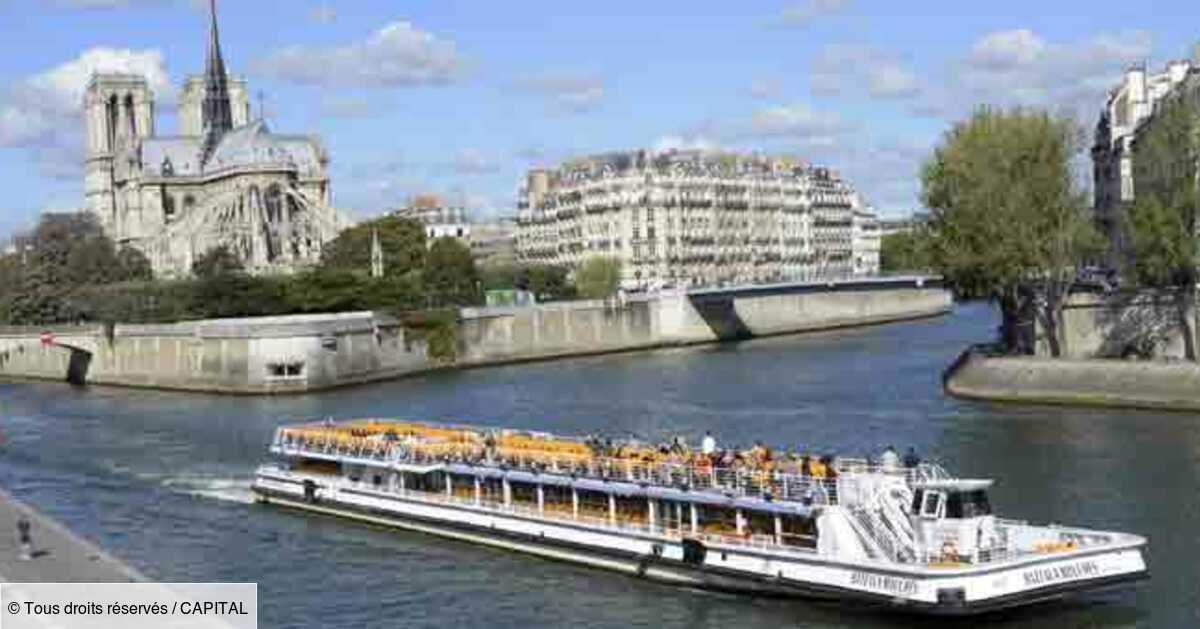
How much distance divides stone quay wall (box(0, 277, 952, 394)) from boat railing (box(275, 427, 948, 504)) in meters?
39.4

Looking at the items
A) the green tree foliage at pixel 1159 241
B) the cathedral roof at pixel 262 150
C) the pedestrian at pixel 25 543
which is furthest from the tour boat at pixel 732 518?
the cathedral roof at pixel 262 150

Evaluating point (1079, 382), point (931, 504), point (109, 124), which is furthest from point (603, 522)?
point (109, 124)

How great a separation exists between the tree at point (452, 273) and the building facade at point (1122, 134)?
38.2 m

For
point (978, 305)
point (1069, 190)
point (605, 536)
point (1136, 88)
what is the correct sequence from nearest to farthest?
point (605, 536) → point (1069, 190) → point (1136, 88) → point (978, 305)

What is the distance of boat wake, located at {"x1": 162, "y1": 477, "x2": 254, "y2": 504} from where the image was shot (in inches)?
1743

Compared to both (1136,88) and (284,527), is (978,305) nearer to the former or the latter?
(1136,88)

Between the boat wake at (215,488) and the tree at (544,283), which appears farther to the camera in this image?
the tree at (544,283)

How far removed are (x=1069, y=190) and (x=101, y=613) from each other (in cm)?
4315

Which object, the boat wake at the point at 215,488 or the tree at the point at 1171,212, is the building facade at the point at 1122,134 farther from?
the boat wake at the point at 215,488

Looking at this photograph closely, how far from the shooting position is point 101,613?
23672 millimetres

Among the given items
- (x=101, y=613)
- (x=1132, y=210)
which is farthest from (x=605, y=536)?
(x=1132, y=210)

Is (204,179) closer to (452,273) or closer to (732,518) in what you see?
(452,273)

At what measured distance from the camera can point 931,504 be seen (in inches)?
1116

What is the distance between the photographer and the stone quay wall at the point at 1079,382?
52.5 m
